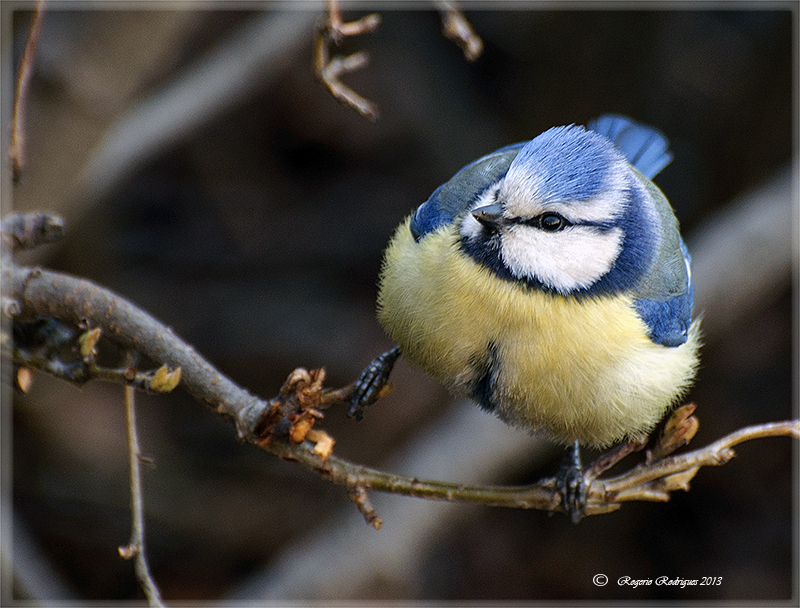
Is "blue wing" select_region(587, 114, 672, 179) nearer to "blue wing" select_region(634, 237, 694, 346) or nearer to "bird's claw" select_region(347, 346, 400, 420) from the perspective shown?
"blue wing" select_region(634, 237, 694, 346)

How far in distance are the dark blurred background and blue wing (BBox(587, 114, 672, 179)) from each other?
1.14 m

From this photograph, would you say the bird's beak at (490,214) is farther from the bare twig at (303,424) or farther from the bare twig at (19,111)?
the bare twig at (19,111)

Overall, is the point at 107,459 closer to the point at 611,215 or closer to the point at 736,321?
the point at 611,215

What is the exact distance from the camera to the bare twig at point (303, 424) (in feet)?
4.19

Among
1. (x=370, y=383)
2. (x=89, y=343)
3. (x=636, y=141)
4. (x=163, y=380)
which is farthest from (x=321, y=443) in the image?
(x=636, y=141)

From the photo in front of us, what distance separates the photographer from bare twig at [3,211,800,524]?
128 cm

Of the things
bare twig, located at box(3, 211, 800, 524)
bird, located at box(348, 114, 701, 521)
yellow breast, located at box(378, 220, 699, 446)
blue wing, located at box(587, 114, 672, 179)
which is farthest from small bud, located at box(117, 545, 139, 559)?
blue wing, located at box(587, 114, 672, 179)

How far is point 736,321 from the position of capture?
3.44 meters

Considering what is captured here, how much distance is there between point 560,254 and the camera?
1581 mm

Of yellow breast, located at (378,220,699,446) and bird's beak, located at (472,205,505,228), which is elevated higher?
bird's beak, located at (472,205,505,228)

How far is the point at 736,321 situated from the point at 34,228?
296cm

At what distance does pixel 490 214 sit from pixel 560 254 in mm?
177

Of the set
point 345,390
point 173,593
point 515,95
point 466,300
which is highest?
point 515,95

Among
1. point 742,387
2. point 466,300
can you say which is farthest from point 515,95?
point 466,300
